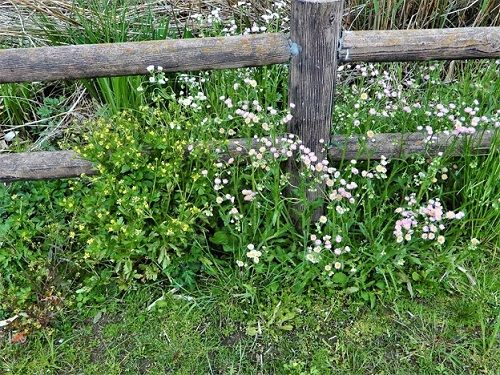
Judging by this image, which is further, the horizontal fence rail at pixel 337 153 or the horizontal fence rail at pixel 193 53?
the horizontal fence rail at pixel 337 153

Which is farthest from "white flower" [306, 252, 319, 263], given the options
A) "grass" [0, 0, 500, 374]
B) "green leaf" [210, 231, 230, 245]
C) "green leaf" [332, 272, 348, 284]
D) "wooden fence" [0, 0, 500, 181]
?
"wooden fence" [0, 0, 500, 181]

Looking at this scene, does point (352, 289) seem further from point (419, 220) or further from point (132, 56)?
point (132, 56)

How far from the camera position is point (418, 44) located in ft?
6.66

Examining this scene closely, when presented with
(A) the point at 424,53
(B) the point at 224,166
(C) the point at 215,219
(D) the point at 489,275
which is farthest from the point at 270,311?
(A) the point at 424,53

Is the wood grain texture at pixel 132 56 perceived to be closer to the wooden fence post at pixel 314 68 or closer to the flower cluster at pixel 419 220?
the wooden fence post at pixel 314 68

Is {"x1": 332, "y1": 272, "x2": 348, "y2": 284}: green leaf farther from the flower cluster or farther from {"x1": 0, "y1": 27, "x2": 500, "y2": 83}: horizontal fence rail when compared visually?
{"x1": 0, "y1": 27, "x2": 500, "y2": 83}: horizontal fence rail

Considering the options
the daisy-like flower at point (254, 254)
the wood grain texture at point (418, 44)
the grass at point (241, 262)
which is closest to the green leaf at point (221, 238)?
the grass at point (241, 262)

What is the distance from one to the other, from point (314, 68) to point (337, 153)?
1.50 feet

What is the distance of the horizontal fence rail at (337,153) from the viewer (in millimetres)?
2303

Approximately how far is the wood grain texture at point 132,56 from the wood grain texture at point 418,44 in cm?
27

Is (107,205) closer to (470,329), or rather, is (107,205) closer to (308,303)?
(308,303)

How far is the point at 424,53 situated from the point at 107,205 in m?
1.41

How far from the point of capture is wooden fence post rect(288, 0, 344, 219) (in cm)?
189

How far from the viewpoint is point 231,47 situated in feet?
6.55
